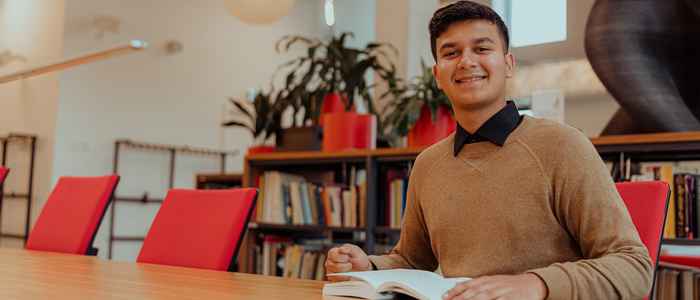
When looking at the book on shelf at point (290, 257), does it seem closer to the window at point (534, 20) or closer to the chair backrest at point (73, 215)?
the chair backrest at point (73, 215)

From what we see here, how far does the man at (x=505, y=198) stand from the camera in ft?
3.62

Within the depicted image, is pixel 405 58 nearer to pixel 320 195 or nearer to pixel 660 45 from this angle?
pixel 320 195

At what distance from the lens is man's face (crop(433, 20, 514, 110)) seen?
1.40 m

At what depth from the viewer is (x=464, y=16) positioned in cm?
140

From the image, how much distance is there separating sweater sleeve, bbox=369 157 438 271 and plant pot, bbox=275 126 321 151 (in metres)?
2.10

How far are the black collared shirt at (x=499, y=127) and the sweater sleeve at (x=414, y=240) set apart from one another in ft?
0.63

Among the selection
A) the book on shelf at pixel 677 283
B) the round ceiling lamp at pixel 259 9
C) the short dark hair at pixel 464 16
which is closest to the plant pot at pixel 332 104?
the round ceiling lamp at pixel 259 9

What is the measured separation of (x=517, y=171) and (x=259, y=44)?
21.7 ft

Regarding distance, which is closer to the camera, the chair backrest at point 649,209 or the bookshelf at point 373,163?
the chair backrest at point 649,209

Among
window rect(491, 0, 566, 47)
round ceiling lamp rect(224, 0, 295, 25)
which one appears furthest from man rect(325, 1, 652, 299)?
round ceiling lamp rect(224, 0, 295, 25)

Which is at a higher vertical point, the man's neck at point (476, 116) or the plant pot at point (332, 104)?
the plant pot at point (332, 104)

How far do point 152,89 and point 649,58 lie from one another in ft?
16.1

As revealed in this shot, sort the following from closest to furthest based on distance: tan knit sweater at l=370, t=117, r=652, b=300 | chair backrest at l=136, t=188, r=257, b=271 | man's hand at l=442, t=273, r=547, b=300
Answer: man's hand at l=442, t=273, r=547, b=300
tan knit sweater at l=370, t=117, r=652, b=300
chair backrest at l=136, t=188, r=257, b=271

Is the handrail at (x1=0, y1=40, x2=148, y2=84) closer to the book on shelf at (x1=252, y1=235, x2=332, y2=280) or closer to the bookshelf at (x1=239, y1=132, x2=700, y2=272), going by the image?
the bookshelf at (x1=239, y1=132, x2=700, y2=272)
